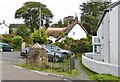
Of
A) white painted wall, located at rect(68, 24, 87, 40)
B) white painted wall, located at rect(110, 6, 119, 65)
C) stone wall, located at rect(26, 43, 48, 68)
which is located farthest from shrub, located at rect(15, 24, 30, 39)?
white painted wall, located at rect(110, 6, 119, 65)

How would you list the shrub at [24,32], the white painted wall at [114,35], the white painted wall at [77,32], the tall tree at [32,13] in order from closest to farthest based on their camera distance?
the white painted wall at [114,35] → the white painted wall at [77,32] → the shrub at [24,32] → the tall tree at [32,13]

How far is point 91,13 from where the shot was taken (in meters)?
90.2

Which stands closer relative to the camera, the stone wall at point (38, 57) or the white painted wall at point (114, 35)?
the white painted wall at point (114, 35)

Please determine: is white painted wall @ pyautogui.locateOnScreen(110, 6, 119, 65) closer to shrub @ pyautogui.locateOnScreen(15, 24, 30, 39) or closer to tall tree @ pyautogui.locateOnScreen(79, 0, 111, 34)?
tall tree @ pyautogui.locateOnScreen(79, 0, 111, 34)

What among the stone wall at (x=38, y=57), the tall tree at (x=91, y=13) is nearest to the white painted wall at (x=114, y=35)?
the stone wall at (x=38, y=57)

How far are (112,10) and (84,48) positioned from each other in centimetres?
2507

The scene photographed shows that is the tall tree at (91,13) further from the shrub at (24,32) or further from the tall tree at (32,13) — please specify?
the shrub at (24,32)

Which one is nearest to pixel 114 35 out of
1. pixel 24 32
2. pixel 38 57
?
pixel 38 57

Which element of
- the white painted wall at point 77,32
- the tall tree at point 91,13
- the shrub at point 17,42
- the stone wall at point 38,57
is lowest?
the stone wall at point 38,57

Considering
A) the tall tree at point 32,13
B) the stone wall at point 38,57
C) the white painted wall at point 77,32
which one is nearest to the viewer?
the stone wall at point 38,57

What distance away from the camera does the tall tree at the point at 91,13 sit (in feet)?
271

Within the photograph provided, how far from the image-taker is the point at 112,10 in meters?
27.9

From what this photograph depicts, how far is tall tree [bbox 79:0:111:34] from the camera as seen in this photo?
8275 cm

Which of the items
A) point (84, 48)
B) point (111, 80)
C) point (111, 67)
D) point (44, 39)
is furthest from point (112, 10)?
point (44, 39)
